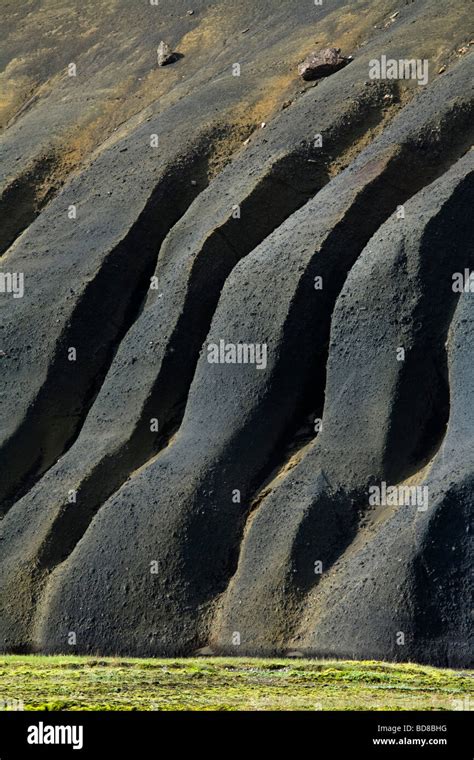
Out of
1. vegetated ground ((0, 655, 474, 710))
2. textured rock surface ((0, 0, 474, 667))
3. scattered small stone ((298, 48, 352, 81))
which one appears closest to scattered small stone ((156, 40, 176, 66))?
textured rock surface ((0, 0, 474, 667))

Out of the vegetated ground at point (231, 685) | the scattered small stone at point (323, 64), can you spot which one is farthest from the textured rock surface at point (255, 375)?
the vegetated ground at point (231, 685)

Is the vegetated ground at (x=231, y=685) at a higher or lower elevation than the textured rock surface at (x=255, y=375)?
lower

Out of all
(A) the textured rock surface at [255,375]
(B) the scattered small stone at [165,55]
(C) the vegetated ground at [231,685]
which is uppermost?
(B) the scattered small stone at [165,55]

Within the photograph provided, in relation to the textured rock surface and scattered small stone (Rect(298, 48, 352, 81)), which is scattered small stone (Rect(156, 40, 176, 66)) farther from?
scattered small stone (Rect(298, 48, 352, 81))

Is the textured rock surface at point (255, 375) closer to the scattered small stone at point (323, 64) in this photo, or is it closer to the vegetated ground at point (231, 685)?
the scattered small stone at point (323, 64)

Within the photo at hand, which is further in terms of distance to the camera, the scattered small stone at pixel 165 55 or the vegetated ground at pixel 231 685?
the scattered small stone at pixel 165 55

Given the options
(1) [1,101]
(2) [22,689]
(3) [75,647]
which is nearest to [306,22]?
(1) [1,101]

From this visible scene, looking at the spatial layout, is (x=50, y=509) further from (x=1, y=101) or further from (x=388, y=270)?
(x=1, y=101)
